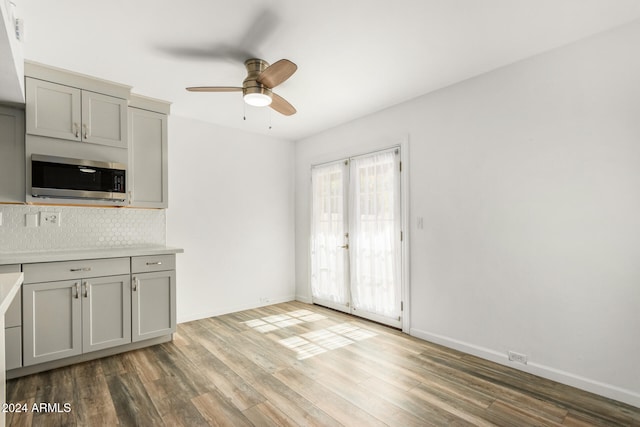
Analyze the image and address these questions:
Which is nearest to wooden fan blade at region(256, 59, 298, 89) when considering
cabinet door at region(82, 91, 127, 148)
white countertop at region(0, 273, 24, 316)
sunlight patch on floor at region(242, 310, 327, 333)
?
cabinet door at region(82, 91, 127, 148)

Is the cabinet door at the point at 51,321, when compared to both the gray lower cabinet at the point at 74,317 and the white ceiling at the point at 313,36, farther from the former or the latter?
the white ceiling at the point at 313,36

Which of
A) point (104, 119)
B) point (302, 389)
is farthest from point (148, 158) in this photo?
point (302, 389)

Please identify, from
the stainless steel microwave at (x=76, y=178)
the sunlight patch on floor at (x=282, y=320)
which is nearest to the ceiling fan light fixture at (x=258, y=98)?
the stainless steel microwave at (x=76, y=178)

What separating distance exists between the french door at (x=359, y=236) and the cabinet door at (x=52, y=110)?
9.51 feet

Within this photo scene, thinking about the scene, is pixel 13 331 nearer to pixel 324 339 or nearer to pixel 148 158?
pixel 148 158

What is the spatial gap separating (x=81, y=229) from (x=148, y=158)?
96 centimetres

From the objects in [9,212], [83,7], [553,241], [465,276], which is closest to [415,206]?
[465,276]

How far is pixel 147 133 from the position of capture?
342cm

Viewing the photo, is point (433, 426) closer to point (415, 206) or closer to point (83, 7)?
point (415, 206)

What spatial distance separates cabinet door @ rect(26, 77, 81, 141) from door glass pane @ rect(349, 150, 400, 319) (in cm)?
299

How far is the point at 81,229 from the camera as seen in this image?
127 inches

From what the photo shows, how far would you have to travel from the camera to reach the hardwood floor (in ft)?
6.65

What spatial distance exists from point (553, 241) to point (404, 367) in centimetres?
158

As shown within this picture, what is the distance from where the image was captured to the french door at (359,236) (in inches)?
147
